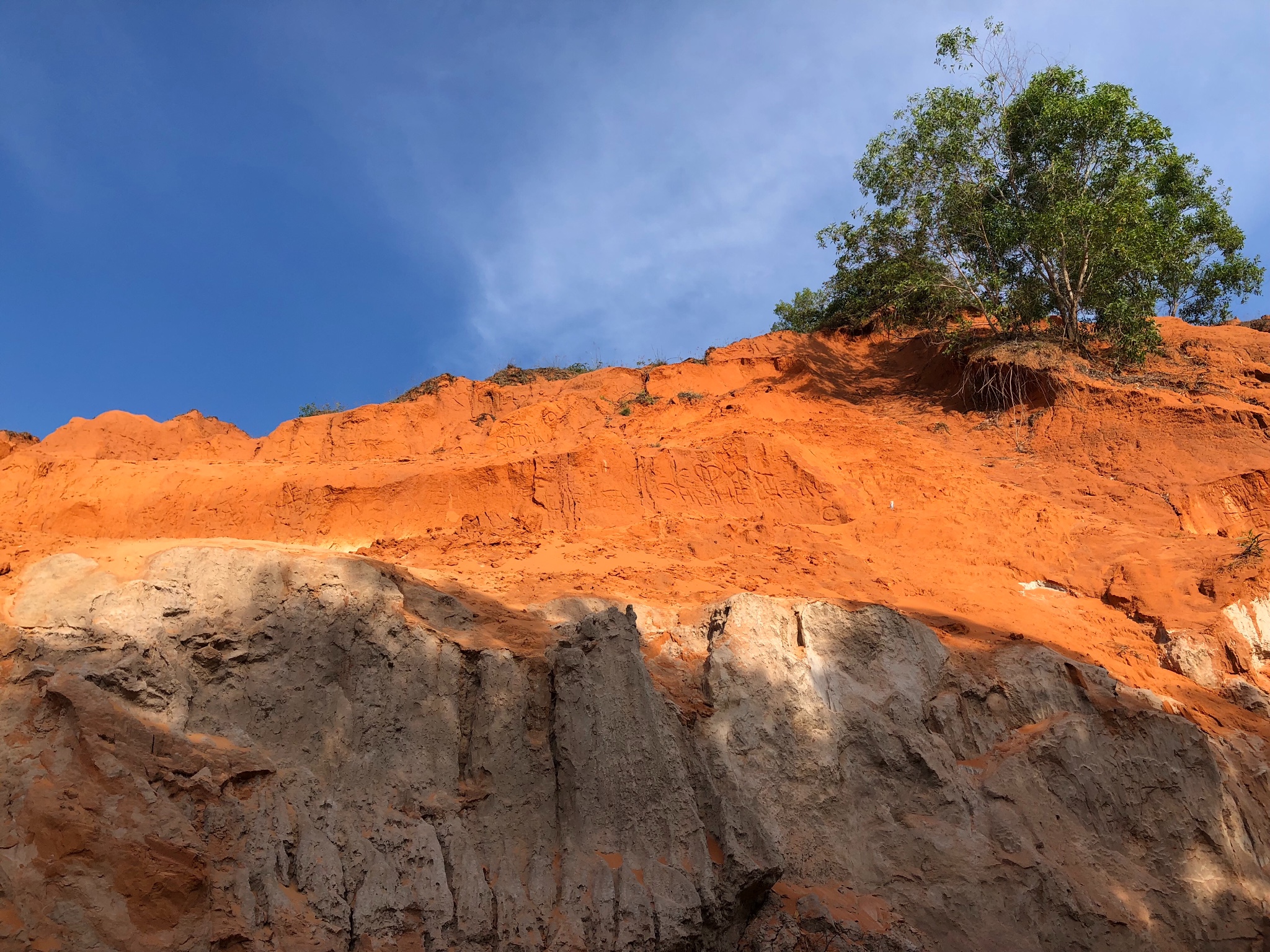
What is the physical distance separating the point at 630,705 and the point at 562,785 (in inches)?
37.5

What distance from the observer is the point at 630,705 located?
8.67m

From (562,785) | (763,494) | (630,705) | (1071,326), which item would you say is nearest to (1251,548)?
(763,494)

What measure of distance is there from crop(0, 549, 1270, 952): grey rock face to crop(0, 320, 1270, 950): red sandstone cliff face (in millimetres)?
31

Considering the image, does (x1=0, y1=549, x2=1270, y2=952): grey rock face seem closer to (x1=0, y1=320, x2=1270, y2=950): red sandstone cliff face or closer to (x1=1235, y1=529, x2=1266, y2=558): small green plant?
(x1=0, y1=320, x2=1270, y2=950): red sandstone cliff face

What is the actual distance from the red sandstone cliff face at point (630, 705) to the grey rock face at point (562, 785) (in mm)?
31

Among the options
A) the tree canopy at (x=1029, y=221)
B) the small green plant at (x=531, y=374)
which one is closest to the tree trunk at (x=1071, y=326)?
the tree canopy at (x=1029, y=221)

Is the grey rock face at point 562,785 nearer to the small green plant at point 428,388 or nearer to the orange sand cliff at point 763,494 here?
the orange sand cliff at point 763,494

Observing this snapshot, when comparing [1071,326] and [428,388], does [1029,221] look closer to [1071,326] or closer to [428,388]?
[1071,326]

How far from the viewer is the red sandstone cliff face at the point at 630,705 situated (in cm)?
693

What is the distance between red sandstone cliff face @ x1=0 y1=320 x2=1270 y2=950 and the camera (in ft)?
22.7

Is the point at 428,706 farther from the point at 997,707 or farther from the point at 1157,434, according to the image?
the point at 1157,434

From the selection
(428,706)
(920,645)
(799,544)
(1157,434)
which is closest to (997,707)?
(920,645)

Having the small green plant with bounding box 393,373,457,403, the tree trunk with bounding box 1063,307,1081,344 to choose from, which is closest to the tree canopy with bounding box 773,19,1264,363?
the tree trunk with bounding box 1063,307,1081,344

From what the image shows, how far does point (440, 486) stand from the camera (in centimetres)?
1641
